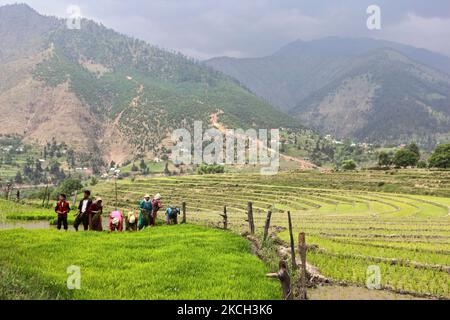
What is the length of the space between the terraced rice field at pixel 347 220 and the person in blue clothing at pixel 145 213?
20.2 feet

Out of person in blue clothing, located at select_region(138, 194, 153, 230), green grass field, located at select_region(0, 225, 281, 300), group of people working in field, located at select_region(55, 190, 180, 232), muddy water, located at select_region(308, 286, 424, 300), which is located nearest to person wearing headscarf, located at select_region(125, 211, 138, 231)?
group of people working in field, located at select_region(55, 190, 180, 232)

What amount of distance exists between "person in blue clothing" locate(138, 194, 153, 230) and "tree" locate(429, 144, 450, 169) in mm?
91782

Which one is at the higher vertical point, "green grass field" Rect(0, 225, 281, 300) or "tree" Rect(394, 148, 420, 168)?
"tree" Rect(394, 148, 420, 168)

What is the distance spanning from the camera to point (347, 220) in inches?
1622

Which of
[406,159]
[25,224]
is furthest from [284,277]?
[406,159]

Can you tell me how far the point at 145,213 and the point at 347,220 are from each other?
20923 millimetres

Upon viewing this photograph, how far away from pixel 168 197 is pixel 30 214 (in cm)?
4405

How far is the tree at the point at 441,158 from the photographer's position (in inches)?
4035

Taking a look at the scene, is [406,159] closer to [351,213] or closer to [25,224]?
[351,213]

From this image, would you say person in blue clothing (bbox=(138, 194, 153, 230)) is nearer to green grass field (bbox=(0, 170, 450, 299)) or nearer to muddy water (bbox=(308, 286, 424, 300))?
green grass field (bbox=(0, 170, 450, 299))

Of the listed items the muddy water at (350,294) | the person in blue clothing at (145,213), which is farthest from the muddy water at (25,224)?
the muddy water at (350,294)

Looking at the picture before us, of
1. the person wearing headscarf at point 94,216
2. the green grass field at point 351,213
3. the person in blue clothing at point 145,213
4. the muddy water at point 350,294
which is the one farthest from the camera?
the person in blue clothing at point 145,213

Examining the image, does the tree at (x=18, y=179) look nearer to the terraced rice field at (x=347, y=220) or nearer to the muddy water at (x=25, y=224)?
the terraced rice field at (x=347, y=220)

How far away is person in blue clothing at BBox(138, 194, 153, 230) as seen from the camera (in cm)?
2847
